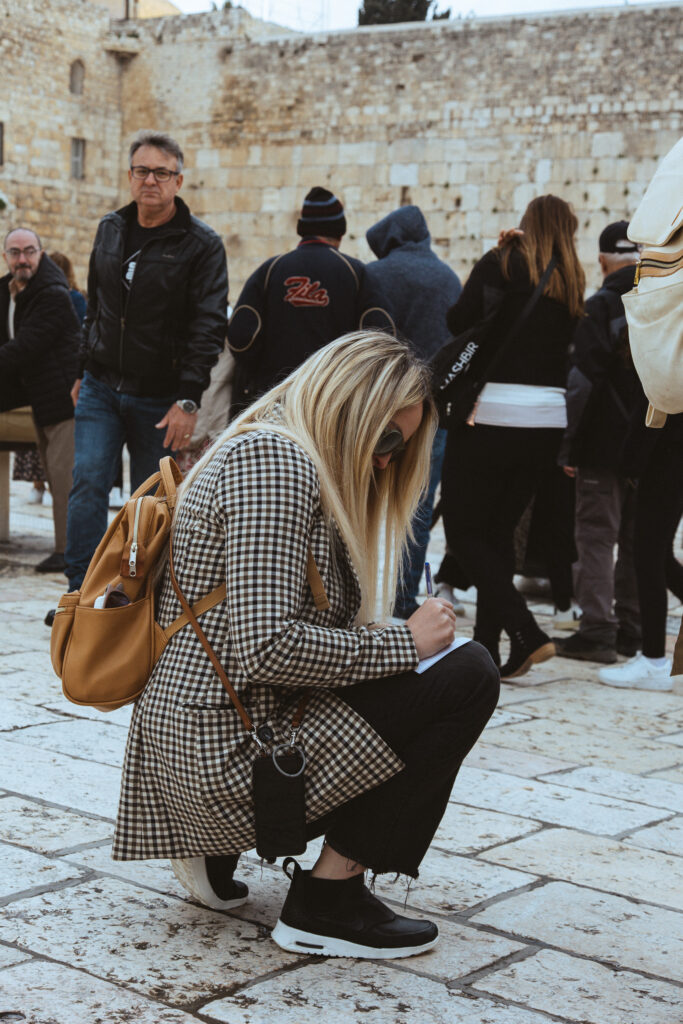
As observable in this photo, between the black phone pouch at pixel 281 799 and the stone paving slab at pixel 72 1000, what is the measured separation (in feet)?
1.19

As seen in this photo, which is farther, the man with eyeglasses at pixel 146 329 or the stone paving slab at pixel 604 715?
the man with eyeglasses at pixel 146 329

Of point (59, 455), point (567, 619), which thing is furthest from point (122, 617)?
point (59, 455)

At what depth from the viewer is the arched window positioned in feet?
73.5

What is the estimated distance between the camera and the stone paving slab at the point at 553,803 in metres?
3.52

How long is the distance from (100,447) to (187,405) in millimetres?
517

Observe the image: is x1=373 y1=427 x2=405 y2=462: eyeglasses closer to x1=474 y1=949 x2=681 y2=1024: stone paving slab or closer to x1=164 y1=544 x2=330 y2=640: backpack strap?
x1=164 y1=544 x2=330 y2=640: backpack strap

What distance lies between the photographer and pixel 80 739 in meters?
4.04

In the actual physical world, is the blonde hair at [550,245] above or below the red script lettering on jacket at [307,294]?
above

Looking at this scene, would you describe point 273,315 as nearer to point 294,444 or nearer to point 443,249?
point 294,444

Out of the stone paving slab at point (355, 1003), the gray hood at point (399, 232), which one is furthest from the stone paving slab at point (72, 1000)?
the gray hood at point (399, 232)

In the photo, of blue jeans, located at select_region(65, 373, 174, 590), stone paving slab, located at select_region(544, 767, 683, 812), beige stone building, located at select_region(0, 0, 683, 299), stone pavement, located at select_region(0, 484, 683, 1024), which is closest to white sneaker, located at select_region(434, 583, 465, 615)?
blue jeans, located at select_region(65, 373, 174, 590)

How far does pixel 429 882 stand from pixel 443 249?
1766 cm

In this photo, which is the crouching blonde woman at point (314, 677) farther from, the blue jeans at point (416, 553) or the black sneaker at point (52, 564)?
the black sneaker at point (52, 564)

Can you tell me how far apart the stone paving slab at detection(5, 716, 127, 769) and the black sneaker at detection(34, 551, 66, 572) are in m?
2.86
